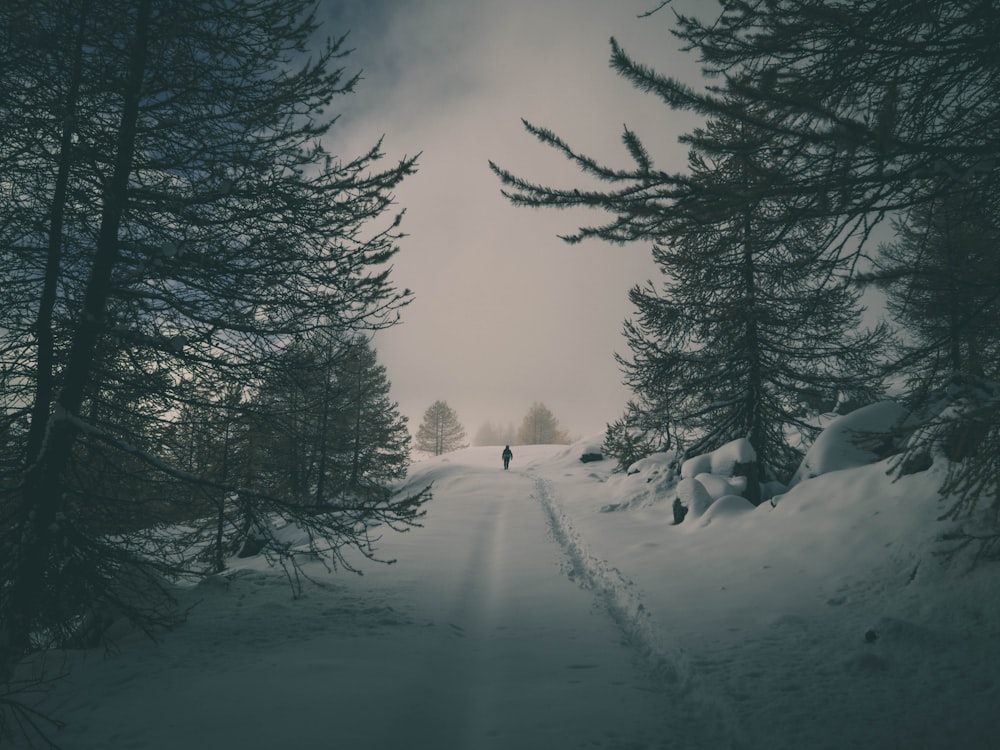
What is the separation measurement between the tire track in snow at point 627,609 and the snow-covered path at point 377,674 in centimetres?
12

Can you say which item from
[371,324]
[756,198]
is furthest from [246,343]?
[756,198]

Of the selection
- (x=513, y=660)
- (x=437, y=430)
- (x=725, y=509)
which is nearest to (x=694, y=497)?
(x=725, y=509)

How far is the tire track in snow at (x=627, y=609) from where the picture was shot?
4.67 meters

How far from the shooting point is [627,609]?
645 cm

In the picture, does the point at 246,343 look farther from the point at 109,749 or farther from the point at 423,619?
the point at 423,619

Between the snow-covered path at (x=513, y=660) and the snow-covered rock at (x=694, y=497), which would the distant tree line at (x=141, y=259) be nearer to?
the snow-covered path at (x=513, y=660)

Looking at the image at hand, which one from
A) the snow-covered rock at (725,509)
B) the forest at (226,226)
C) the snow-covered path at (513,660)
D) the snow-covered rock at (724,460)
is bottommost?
the snow-covered path at (513,660)

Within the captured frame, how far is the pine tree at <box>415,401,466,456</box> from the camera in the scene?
56.9 meters

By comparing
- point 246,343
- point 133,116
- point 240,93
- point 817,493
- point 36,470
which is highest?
point 240,93

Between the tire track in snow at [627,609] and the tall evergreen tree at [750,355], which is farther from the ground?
the tall evergreen tree at [750,355]

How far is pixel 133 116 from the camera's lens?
5016mm

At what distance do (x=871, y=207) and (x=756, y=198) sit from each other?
104cm

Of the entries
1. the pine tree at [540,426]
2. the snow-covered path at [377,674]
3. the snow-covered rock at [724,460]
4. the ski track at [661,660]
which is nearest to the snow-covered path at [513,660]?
the snow-covered path at [377,674]

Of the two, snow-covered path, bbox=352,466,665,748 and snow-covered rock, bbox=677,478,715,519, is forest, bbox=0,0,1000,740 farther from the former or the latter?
snow-covered rock, bbox=677,478,715,519
